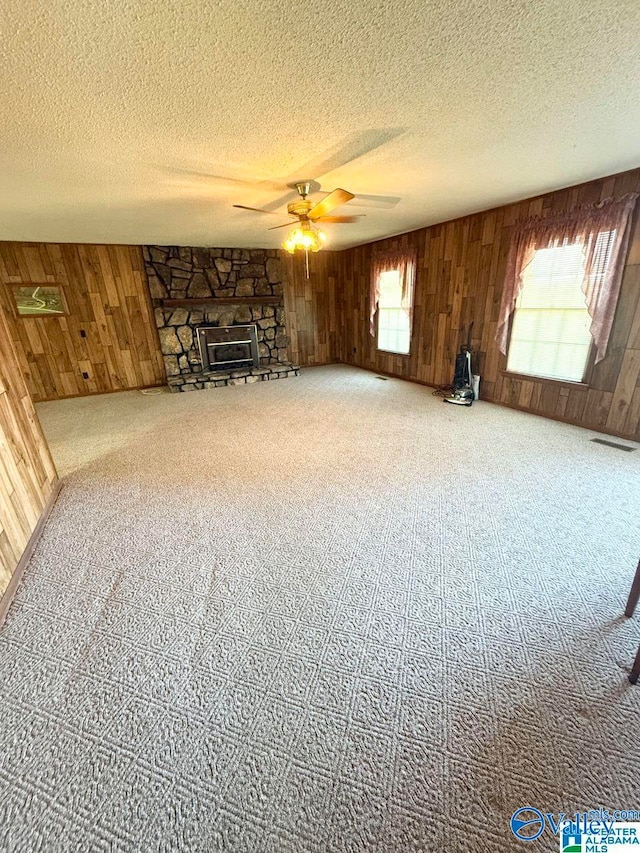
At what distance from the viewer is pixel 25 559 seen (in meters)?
1.79

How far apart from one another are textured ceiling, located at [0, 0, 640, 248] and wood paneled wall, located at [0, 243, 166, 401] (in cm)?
216

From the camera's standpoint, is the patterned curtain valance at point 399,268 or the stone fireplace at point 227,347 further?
the stone fireplace at point 227,347

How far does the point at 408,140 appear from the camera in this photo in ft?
6.56

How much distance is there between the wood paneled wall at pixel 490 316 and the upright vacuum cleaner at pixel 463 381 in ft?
0.45

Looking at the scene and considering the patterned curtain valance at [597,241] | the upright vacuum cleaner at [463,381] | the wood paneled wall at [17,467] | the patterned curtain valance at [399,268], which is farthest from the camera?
the patterned curtain valance at [399,268]

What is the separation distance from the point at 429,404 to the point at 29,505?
12.8 ft

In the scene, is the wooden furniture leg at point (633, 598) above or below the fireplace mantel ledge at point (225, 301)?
below

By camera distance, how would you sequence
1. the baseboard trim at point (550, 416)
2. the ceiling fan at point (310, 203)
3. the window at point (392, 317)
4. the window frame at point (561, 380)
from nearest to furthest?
the ceiling fan at point (310, 203), the baseboard trim at point (550, 416), the window frame at point (561, 380), the window at point (392, 317)

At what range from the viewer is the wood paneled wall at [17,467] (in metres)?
1.69

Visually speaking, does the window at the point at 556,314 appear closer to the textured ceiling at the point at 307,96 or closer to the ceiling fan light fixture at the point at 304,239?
the textured ceiling at the point at 307,96

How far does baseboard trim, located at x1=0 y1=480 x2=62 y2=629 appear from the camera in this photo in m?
1.52

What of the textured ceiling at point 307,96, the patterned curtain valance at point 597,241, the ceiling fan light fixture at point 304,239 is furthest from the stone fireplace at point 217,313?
the patterned curtain valance at point 597,241

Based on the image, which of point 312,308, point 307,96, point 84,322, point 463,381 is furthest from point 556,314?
point 84,322

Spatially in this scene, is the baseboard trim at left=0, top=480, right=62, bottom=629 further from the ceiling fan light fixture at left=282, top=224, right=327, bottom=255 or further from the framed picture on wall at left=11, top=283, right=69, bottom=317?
the framed picture on wall at left=11, top=283, right=69, bottom=317
